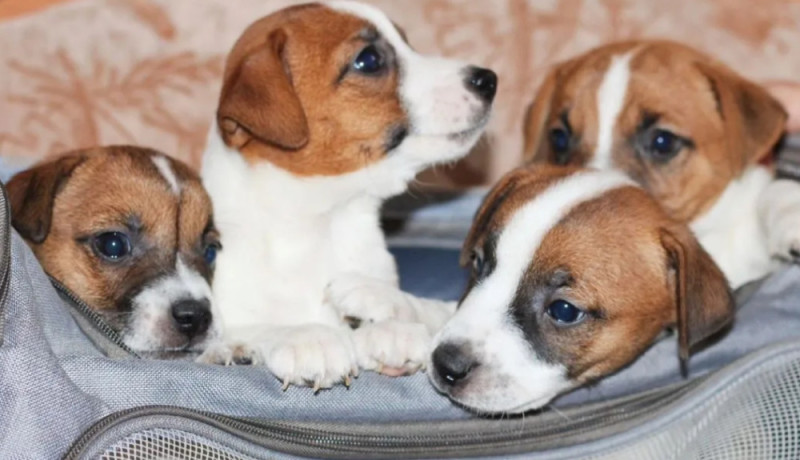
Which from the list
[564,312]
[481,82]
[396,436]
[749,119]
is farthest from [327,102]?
[749,119]

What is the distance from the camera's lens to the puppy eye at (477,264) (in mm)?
2787

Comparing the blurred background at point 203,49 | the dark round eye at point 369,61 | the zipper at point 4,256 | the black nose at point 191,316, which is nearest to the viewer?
the zipper at point 4,256

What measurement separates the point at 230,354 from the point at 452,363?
0.59 meters

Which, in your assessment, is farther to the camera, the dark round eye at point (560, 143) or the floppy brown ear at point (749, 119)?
the dark round eye at point (560, 143)

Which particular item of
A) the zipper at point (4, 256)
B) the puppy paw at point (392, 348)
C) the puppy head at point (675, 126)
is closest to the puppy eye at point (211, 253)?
the puppy paw at point (392, 348)

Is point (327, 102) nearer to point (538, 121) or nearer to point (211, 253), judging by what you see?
point (211, 253)

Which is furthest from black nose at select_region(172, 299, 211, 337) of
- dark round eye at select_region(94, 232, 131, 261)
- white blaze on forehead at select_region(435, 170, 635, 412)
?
white blaze on forehead at select_region(435, 170, 635, 412)

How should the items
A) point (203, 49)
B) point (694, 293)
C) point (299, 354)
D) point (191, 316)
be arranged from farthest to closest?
1. point (203, 49)
2. point (191, 316)
3. point (694, 293)
4. point (299, 354)

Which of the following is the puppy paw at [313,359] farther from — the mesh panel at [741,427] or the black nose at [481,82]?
the black nose at [481,82]

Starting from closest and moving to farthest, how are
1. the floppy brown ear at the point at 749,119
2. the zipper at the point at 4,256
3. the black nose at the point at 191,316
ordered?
the zipper at the point at 4,256 < the black nose at the point at 191,316 < the floppy brown ear at the point at 749,119

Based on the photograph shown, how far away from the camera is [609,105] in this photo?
11.1ft

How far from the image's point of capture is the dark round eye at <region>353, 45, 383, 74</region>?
Result: 308cm

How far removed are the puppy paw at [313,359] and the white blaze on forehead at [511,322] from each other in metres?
0.24

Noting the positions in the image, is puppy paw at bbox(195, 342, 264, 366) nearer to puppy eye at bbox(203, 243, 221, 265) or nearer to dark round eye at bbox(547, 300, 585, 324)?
puppy eye at bbox(203, 243, 221, 265)
